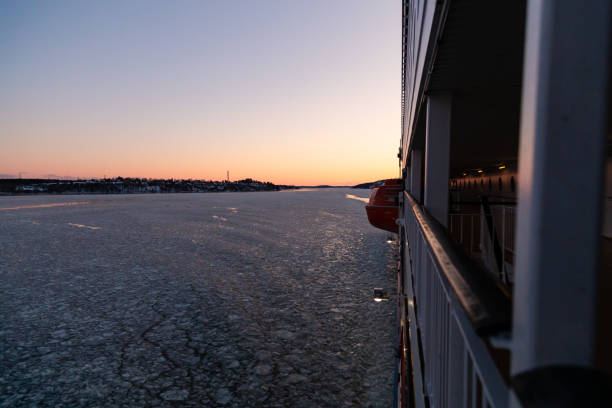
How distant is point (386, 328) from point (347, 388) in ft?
5.52

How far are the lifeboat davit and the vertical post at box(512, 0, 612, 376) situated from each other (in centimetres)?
995

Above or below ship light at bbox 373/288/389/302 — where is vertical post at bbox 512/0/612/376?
above

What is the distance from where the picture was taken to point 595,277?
541mm

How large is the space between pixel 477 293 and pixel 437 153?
3218mm

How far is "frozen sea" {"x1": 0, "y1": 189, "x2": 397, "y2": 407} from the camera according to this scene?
355 centimetres

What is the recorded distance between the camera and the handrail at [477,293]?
0.73 metres

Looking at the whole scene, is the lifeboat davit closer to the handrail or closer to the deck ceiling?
the deck ceiling

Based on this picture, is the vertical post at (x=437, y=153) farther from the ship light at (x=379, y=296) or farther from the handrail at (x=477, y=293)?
the ship light at (x=379, y=296)

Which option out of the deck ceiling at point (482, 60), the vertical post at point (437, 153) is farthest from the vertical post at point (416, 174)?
the vertical post at point (437, 153)

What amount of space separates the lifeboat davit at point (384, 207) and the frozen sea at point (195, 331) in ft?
4.70

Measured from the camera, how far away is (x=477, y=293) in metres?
0.87

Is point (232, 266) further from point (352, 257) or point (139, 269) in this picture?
point (352, 257)

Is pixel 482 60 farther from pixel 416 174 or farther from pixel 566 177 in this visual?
pixel 416 174

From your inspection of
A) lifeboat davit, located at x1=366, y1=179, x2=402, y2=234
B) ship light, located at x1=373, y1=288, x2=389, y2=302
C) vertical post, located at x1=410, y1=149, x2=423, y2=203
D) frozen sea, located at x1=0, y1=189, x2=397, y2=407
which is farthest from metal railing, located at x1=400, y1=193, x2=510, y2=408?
lifeboat davit, located at x1=366, y1=179, x2=402, y2=234
